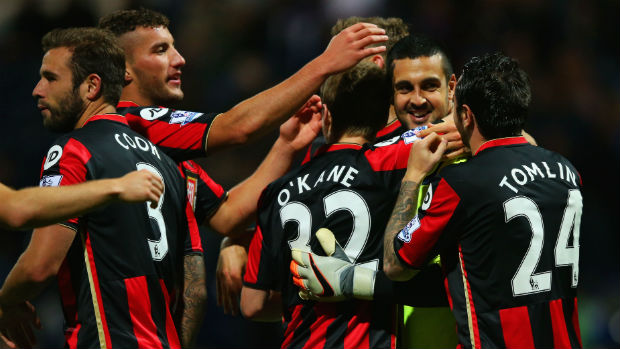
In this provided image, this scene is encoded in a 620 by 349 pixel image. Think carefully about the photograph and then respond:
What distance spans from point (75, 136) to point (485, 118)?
1977mm

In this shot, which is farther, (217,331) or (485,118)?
(217,331)

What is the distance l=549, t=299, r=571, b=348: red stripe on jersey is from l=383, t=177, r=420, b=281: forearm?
Result: 2.13 feet

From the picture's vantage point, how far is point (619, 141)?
945 centimetres

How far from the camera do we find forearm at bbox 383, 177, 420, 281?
147 inches

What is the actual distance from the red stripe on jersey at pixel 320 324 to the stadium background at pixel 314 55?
4.44 metres

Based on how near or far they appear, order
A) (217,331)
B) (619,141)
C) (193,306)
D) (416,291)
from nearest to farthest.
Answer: (416,291), (193,306), (217,331), (619,141)

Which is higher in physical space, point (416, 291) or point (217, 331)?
point (416, 291)

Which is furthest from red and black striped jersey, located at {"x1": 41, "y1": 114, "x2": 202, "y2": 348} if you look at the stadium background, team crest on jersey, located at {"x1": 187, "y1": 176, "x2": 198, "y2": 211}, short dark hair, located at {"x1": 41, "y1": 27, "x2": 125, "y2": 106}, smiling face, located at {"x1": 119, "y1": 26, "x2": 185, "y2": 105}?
the stadium background

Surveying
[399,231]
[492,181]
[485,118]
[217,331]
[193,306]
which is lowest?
[217,331]

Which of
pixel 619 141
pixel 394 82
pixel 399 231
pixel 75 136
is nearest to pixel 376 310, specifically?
pixel 399 231

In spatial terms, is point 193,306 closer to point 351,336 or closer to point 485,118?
point 351,336

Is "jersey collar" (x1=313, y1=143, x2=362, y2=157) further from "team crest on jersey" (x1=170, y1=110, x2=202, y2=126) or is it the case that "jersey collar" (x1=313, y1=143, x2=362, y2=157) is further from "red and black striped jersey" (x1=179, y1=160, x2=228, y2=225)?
"red and black striped jersey" (x1=179, y1=160, x2=228, y2=225)

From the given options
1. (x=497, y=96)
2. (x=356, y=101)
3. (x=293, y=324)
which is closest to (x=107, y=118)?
(x=356, y=101)

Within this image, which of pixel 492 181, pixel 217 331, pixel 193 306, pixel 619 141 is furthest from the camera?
pixel 619 141
